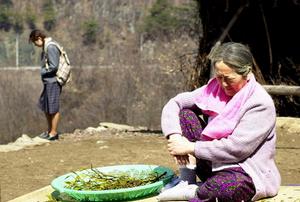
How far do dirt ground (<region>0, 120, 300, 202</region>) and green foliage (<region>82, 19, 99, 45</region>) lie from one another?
3307 cm

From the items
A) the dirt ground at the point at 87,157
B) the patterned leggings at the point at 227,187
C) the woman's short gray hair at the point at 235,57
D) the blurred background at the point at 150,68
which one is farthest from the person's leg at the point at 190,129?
the blurred background at the point at 150,68

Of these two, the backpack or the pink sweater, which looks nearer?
the pink sweater

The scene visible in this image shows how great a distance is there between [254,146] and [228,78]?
36 centimetres

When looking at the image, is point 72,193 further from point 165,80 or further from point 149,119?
point 165,80

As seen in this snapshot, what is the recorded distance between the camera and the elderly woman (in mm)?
3307

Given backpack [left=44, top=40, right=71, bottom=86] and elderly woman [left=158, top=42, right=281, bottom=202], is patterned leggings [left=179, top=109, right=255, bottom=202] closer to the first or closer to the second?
elderly woman [left=158, top=42, right=281, bottom=202]

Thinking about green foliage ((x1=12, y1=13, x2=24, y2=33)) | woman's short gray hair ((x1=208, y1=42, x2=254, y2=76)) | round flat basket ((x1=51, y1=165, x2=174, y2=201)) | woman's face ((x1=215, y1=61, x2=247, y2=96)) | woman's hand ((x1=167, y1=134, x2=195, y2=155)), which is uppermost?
woman's short gray hair ((x1=208, y1=42, x2=254, y2=76))

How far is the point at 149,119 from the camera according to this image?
55.3 ft

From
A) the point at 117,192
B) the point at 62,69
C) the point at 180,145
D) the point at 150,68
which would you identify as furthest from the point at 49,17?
the point at 180,145

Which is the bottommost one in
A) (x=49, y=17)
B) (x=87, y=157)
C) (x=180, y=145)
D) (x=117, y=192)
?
(x=49, y=17)

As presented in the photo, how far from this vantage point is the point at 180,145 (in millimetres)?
3461

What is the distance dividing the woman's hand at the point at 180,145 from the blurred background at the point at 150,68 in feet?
19.0

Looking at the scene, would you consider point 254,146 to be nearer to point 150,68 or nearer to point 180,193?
point 180,193

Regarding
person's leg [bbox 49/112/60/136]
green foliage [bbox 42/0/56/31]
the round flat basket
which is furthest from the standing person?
green foliage [bbox 42/0/56/31]
